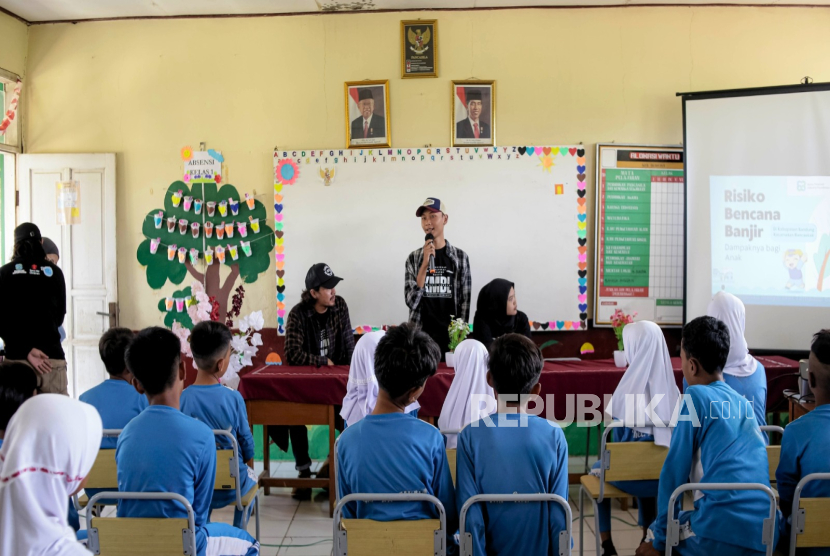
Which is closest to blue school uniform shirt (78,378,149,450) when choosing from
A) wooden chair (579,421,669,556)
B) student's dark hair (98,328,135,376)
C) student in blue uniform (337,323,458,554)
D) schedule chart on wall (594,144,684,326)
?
student's dark hair (98,328,135,376)

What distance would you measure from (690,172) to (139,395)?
386 cm

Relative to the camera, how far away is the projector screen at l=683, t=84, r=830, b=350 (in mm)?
4133

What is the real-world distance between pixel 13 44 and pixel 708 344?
525 centimetres

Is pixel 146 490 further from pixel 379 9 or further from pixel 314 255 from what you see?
pixel 379 9

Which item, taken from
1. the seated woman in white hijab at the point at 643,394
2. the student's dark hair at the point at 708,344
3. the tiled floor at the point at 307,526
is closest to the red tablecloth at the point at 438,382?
the tiled floor at the point at 307,526

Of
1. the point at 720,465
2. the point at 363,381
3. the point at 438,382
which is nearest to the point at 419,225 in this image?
the point at 438,382

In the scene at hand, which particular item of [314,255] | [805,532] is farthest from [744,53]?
[805,532]

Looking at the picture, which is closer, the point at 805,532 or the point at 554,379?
the point at 805,532

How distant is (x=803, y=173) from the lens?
4160 mm

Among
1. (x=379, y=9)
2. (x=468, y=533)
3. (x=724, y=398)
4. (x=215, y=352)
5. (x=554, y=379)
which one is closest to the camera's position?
(x=468, y=533)

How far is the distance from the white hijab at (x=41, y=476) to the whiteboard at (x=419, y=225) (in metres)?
3.38

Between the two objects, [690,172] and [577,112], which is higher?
[577,112]

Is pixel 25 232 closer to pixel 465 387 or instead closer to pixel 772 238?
pixel 465 387

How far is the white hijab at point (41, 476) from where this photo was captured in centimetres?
112
